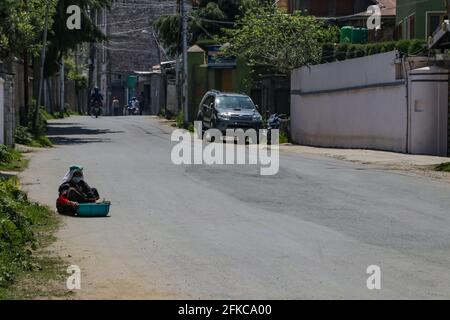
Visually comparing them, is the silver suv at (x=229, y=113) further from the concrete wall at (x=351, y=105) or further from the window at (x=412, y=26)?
the window at (x=412, y=26)

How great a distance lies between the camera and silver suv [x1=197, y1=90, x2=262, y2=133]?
40094 mm

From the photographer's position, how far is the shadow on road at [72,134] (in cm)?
3778

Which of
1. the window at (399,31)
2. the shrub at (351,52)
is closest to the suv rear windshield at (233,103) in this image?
the shrub at (351,52)

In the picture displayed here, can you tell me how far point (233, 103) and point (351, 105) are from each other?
7748mm

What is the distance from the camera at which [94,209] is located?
16.0 metres

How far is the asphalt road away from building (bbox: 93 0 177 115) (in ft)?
203

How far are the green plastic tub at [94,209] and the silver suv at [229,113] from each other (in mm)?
24132

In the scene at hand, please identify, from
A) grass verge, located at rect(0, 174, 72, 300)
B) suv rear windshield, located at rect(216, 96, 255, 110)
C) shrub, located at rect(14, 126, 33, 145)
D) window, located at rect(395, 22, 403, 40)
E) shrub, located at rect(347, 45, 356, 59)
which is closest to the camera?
grass verge, located at rect(0, 174, 72, 300)

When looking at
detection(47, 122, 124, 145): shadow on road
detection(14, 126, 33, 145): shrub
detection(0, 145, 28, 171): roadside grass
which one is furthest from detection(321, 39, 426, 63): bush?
detection(0, 145, 28, 171): roadside grass

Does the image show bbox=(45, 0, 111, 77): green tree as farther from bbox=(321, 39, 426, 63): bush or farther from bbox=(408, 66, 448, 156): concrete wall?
bbox=(408, 66, 448, 156): concrete wall

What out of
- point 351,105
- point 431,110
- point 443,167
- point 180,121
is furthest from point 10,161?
point 180,121

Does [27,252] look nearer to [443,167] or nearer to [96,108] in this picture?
[443,167]
